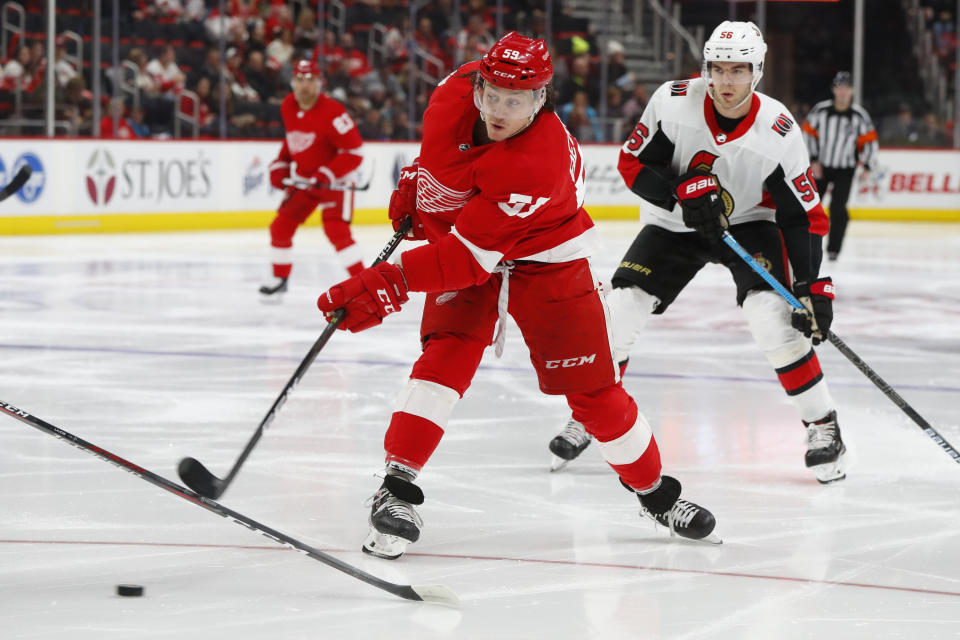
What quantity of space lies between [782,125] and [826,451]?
2.72 ft

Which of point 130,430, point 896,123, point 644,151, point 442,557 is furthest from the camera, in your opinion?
point 896,123

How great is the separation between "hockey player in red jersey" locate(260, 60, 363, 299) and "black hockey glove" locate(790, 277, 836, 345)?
4217 millimetres

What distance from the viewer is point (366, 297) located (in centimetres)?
257

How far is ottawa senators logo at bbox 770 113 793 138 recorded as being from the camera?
350 centimetres

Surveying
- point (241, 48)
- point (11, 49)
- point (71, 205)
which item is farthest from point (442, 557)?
point (241, 48)

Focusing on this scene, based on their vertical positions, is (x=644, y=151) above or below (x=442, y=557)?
above

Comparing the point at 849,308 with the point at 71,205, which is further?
the point at 71,205

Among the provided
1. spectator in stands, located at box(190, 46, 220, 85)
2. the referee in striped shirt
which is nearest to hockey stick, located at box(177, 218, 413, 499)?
the referee in striped shirt

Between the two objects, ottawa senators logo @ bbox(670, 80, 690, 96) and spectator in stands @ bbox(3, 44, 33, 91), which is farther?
spectator in stands @ bbox(3, 44, 33, 91)

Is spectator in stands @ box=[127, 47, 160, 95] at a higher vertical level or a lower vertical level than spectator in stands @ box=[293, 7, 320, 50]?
lower

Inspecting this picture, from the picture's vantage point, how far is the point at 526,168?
2580 millimetres

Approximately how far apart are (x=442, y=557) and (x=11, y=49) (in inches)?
374

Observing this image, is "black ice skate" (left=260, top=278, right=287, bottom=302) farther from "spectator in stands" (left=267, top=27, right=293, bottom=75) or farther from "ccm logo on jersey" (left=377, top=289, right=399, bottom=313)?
"spectator in stands" (left=267, top=27, right=293, bottom=75)

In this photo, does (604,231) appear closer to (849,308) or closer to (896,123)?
(896,123)
